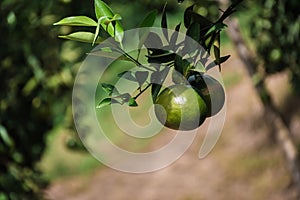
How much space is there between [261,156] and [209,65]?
3.81m

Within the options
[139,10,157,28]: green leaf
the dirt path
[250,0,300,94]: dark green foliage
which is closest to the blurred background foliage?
[250,0,300,94]: dark green foliage

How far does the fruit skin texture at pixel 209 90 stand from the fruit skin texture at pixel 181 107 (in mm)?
20

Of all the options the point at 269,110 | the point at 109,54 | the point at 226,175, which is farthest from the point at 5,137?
the point at 226,175

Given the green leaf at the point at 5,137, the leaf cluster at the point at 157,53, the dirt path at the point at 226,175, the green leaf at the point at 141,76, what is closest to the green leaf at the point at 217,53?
the leaf cluster at the point at 157,53

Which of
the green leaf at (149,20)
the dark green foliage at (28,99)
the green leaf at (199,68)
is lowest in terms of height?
the green leaf at (199,68)

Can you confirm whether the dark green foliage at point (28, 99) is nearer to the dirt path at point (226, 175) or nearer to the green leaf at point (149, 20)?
the green leaf at point (149, 20)

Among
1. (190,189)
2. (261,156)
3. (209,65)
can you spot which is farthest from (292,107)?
(209,65)

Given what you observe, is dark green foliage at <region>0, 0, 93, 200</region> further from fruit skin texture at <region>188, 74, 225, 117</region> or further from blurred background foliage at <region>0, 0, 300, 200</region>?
fruit skin texture at <region>188, 74, 225, 117</region>

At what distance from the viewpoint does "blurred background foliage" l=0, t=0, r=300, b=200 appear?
2123mm

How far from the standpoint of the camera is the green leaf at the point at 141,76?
117 centimetres

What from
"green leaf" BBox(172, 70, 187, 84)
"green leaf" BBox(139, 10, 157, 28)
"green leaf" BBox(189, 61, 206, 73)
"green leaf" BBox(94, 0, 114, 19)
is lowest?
"green leaf" BBox(189, 61, 206, 73)

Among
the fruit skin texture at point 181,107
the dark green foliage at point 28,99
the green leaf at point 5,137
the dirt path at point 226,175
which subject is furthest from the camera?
the dirt path at point 226,175

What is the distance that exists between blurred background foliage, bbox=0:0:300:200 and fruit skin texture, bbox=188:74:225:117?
2.52 ft

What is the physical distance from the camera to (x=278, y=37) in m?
2.29
